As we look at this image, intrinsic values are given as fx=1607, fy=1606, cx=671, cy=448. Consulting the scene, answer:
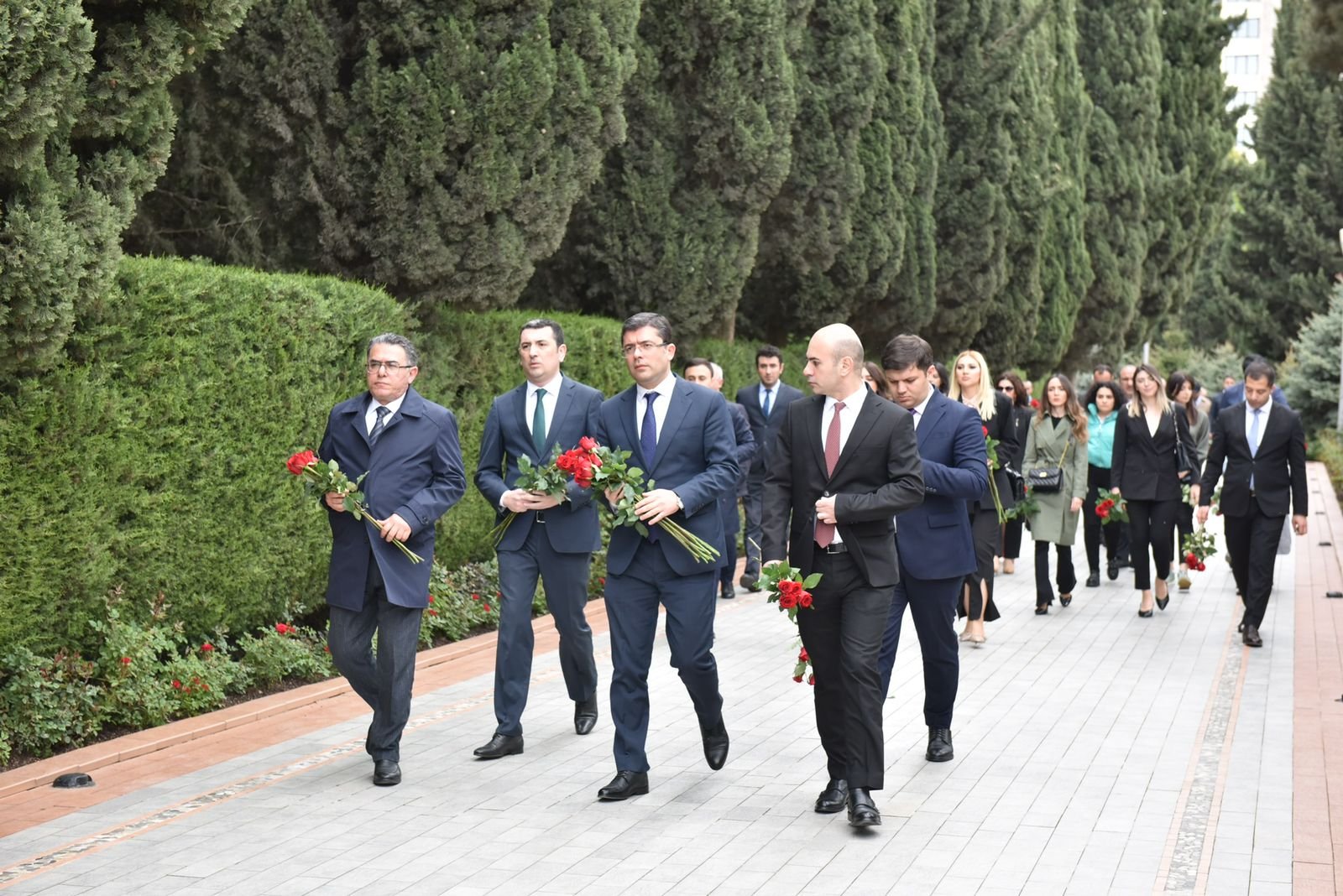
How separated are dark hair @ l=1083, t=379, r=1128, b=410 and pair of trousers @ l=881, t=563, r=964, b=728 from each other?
24.2ft

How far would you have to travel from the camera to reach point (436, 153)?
12031 millimetres

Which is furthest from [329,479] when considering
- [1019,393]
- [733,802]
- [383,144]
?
[1019,393]

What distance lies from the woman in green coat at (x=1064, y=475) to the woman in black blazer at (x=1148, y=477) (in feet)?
1.81

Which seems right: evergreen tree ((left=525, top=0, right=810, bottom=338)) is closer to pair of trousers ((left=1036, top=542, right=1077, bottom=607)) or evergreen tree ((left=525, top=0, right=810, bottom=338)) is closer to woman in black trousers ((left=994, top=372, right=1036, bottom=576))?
woman in black trousers ((left=994, top=372, right=1036, bottom=576))

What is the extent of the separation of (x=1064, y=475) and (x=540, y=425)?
24.1 feet

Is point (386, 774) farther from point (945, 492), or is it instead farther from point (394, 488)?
point (945, 492)

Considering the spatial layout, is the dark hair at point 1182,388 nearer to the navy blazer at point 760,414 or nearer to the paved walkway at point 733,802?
the navy blazer at point 760,414

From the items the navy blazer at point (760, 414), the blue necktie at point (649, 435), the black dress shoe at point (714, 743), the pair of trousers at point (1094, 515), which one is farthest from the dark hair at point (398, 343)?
the pair of trousers at point (1094, 515)

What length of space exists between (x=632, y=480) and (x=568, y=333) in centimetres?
847

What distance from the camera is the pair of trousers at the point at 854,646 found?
262 inches

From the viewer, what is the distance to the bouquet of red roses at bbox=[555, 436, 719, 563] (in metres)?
6.96

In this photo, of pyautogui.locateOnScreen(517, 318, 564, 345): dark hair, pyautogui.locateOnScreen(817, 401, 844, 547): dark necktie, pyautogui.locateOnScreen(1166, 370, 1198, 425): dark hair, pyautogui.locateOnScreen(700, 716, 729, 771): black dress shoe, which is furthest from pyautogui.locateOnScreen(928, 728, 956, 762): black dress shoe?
pyautogui.locateOnScreen(1166, 370, 1198, 425): dark hair

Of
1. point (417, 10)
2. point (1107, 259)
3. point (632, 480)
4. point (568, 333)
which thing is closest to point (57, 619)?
point (632, 480)

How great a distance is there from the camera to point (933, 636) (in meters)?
8.02
